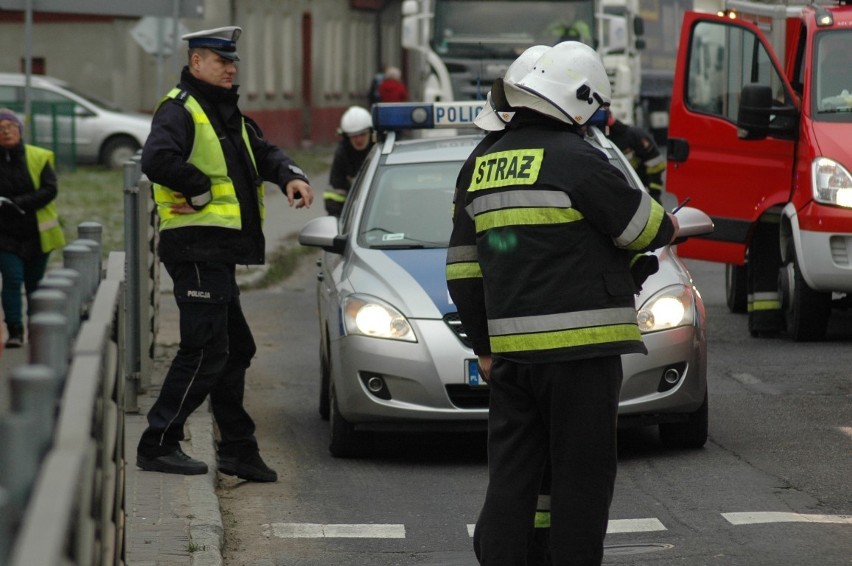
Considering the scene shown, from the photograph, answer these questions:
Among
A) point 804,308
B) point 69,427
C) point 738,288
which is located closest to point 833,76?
point 804,308

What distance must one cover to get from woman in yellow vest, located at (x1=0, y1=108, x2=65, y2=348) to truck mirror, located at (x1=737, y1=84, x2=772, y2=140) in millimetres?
4593

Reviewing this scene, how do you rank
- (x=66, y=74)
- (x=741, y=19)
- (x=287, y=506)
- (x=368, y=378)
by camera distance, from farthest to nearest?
(x=66, y=74) → (x=741, y=19) → (x=368, y=378) → (x=287, y=506)

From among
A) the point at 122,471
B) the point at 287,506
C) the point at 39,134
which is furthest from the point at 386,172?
the point at 39,134

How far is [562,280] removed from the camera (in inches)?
181

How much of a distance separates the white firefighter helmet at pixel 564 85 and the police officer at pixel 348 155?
326 inches

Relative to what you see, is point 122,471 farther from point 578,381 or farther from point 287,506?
point 287,506

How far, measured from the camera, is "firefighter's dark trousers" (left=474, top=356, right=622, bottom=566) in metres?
4.64

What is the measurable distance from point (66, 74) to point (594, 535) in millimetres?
31976

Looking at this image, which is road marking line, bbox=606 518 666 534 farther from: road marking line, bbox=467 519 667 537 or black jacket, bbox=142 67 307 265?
black jacket, bbox=142 67 307 265

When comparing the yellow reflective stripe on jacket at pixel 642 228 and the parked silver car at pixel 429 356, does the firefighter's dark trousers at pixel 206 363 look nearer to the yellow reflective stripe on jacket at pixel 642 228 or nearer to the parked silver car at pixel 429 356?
the parked silver car at pixel 429 356

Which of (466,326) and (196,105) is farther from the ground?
(196,105)

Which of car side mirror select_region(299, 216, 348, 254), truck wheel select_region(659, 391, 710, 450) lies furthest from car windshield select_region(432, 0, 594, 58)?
truck wheel select_region(659, 391, 710, 450)

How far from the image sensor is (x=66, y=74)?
35.3 metres

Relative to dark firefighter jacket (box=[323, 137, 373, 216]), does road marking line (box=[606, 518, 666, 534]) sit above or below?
below
